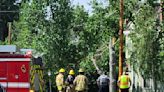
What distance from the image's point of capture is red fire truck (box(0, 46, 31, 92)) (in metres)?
18.7

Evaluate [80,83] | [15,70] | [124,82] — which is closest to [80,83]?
[80,83]

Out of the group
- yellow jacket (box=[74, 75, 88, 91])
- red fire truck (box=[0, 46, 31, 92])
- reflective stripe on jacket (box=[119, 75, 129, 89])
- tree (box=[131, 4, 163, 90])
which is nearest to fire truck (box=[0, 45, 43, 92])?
red fire truck (box=[0, 46, 31, 92])

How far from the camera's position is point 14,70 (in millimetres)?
18859

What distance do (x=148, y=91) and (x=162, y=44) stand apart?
7820mm

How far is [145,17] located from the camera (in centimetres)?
2902

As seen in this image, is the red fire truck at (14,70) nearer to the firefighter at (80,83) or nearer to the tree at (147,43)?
the firefighter at (80,83)

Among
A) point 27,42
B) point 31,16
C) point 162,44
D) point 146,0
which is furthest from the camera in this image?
point 27,42

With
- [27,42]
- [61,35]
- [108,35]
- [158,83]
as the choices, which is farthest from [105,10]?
[27,42]

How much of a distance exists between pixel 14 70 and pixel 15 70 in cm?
4

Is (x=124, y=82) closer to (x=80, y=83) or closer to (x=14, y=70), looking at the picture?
(x=80, y=83)

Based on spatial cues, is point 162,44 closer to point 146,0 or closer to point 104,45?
point 146,0

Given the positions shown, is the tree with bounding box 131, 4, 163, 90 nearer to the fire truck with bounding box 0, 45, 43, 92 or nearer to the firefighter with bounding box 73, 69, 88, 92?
the firefighter with bounding box 73, 69, 88, 92

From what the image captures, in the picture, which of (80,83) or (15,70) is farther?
(80,83)

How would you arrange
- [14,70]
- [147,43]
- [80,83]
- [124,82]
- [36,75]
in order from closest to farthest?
[14,70], [36,75], [124,82], [80,83], [147,43]
